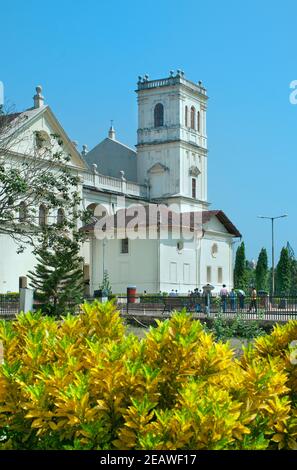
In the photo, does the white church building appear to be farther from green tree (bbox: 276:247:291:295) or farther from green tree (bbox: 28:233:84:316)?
green tree (bbox: 28:233:84:316)

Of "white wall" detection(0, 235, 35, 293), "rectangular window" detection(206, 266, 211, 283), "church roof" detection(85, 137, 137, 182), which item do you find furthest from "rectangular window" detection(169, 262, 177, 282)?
"church roof" detection(85, 137, 137, 182)

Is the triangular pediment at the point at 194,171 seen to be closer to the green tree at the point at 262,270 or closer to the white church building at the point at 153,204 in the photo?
the white church building at the point at 153,204

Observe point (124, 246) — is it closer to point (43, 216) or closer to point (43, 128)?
point (43, 128)

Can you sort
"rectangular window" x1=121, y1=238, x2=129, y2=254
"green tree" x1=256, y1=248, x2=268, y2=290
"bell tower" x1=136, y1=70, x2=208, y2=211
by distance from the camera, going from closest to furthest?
"rectangular window" x1=121, y1=238, x2=129, y2=254 → "bell tower" x1=136, y1=70, x2=208, y2=211 → "green tree" x1=256, y1=248, x2=268, y2=290

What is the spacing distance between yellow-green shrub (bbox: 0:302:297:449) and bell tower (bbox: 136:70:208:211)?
Result: 63308mm

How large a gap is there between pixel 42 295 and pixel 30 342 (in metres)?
23.1

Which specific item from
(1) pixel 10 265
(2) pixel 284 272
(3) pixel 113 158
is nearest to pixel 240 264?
(2) pixel 284 272

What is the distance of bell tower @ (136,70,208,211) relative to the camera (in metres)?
67.9

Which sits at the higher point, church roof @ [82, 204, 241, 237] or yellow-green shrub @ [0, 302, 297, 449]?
church roof @ [82, 204, 241, 237]

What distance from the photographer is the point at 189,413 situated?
10.8ft

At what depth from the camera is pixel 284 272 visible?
74000 mm

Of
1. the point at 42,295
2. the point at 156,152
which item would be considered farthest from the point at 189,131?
the point at 42,295

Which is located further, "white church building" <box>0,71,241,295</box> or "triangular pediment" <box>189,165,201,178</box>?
"triangular pediment" <box>189,165,201,178</box>
